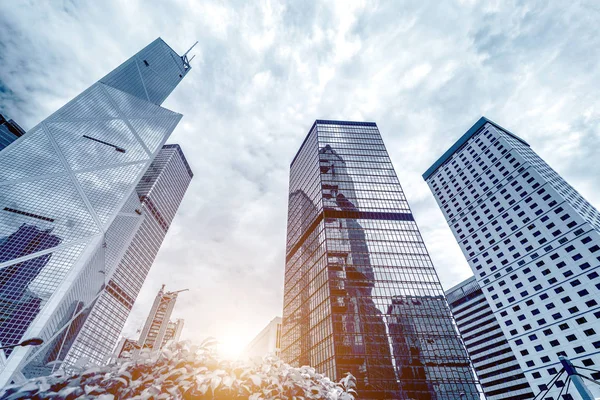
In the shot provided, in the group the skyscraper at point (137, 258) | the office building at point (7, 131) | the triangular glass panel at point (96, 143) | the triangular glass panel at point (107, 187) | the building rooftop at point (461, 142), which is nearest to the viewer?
the triangular glass panel at point (107, 187)

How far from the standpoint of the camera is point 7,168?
5597 centimetres

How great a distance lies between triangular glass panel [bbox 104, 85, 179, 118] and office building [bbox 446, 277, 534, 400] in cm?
10630

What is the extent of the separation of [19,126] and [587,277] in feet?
508

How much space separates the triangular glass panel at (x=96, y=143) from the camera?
64500mm

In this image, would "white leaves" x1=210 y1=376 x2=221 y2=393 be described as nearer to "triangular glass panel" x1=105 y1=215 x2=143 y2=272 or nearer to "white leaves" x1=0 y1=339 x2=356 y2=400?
"white leaves" x1=0 y1=339 x2=356 y2=400

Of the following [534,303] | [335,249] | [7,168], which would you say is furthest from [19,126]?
[534,303]

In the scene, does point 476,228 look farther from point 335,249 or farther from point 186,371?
point 186,371

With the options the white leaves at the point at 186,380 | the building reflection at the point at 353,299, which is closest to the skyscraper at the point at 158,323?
the building reflection at the point at 353,299

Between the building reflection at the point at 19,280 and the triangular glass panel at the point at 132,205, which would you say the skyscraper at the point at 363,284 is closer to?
the triangular glass panel at the point at 132,205

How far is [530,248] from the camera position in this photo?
61.6 metres

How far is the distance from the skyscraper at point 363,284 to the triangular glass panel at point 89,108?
2284 inches

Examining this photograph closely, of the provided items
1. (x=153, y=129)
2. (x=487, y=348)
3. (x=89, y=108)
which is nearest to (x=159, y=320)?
(x=153, y=129)

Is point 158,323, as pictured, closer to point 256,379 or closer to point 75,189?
point 75,189

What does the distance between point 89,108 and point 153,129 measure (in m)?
16.4
